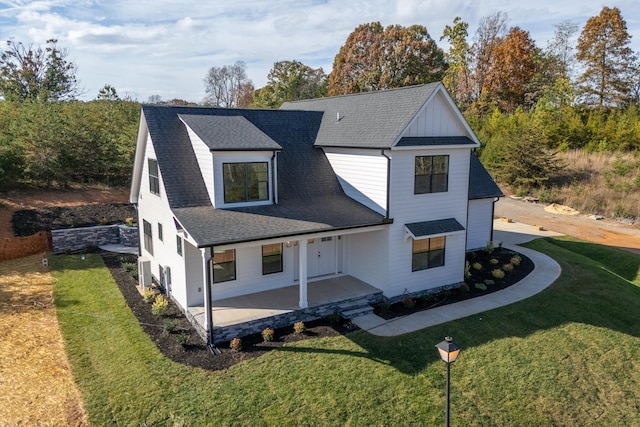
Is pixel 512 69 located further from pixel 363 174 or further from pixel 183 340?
pixel 183 340

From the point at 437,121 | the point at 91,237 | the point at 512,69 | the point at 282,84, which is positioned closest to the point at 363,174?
the point at 437,121

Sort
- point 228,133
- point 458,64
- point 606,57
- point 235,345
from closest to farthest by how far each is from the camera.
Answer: point 235,345, point 228,133, point 606,57, point 458,64

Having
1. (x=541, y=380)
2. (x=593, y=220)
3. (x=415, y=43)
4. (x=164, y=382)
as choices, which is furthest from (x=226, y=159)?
(x=415, y=43)

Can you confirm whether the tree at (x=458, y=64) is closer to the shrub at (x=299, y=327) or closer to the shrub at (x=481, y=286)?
the shrub at (x=481, y=286)

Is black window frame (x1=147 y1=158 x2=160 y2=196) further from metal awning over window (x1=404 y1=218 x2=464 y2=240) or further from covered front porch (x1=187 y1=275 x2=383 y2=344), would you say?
metal awning over window (x1=404 y1=218 x2=464 y2=240)

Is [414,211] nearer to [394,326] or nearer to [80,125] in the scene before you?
[394,326]

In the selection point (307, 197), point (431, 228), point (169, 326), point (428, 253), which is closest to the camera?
point (169, 326)

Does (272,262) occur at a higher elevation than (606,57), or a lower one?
lower
